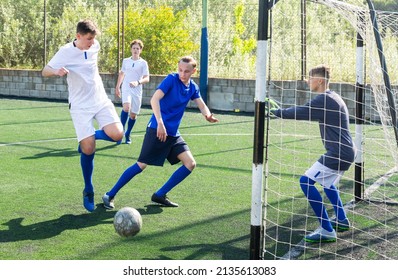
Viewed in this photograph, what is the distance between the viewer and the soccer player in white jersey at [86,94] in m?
7.14

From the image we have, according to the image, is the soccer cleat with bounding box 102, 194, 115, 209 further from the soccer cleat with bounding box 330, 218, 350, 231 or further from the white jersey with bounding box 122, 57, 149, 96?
the white jersey with bounding box 122, 57, 149, 96

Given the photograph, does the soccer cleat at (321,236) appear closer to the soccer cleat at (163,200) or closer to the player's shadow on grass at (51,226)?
the soccer cleat at (163,200)

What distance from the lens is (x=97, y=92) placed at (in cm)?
750

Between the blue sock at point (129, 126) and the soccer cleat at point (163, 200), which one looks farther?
the blue sock at point (129, 126)

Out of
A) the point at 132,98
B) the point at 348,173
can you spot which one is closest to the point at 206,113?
the point at 348,173

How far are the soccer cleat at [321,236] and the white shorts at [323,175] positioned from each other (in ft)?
1.40

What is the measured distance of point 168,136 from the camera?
729 centimetres

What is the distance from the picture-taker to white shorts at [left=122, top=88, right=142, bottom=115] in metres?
12.4

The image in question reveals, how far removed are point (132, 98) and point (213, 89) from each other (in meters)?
6.01

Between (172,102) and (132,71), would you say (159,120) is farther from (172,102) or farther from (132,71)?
(132,71)

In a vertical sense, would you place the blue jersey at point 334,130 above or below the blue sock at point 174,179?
above

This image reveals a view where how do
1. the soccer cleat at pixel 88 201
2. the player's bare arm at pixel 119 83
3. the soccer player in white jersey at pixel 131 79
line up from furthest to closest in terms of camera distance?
the soccer player in white jersey at pixel 131 79, the player's bare arm at pixel 119 83, the soccer cleat at pixel 88 201

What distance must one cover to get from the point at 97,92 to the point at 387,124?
305cm

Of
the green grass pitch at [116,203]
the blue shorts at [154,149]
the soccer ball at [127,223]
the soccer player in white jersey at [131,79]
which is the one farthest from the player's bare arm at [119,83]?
the soccer ball at [127,223]
